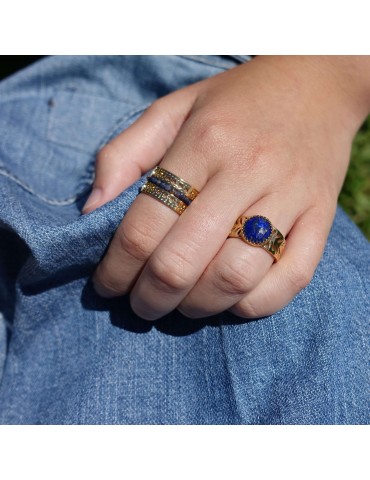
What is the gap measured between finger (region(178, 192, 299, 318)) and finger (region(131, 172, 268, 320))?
0.02m

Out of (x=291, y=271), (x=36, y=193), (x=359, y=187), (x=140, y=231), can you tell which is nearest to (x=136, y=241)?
(x=140, y=231)

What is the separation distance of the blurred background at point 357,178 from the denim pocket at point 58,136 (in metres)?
1.04

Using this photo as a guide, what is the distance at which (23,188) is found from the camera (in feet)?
4.36

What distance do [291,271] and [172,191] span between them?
0.34 meters

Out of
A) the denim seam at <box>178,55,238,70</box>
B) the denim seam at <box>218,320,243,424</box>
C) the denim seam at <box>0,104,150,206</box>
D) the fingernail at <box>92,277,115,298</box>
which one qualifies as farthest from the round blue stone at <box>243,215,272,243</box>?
the denim seam at <box>178,55,238,70</box>

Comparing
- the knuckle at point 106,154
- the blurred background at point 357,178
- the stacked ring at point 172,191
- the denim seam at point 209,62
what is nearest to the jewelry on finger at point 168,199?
the stacked ring at point 172,191

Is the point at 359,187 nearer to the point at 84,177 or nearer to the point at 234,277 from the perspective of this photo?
the point at 84,177

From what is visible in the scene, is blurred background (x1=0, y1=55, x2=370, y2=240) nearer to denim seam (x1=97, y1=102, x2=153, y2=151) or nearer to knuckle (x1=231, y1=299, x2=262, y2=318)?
denim seam (x1=97, y1=102, x2=153, y2=151)

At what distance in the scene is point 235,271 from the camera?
1.01 meters

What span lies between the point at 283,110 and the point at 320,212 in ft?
1.02

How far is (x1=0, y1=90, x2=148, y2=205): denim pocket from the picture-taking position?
1.46 meters

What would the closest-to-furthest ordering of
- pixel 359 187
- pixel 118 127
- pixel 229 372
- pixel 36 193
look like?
pixel 229 372 < pixel 36 193 < pixel 118 127 < pixel 359 187

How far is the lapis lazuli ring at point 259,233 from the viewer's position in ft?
3.33
